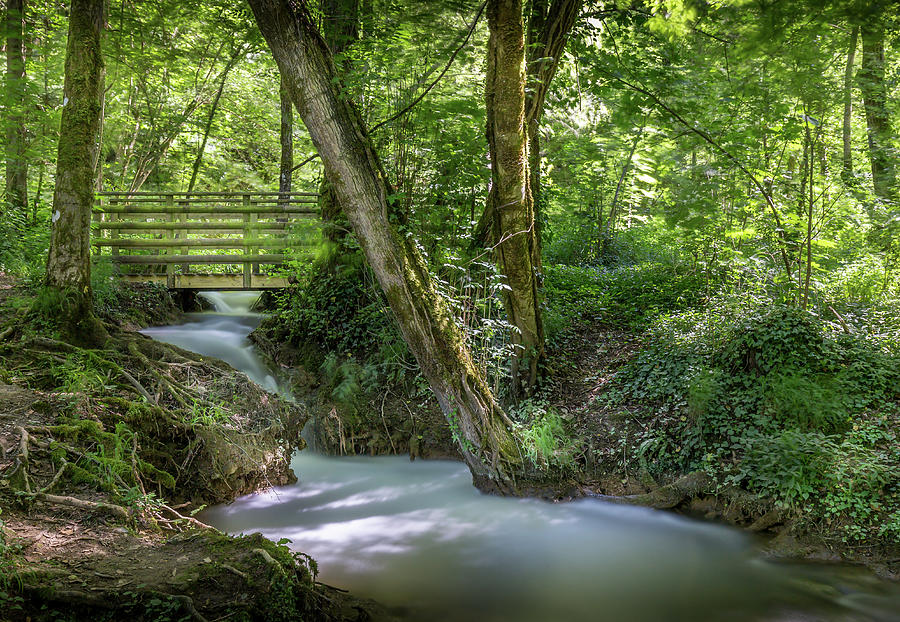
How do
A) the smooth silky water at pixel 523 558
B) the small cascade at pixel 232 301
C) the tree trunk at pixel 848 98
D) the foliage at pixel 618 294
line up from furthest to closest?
the small cascade at pixel 232 301
the foliage at pixel 618 294
the tree trunk at pixel 848 98
the smooth silky water at pixel 523 558

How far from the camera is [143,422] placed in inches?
210

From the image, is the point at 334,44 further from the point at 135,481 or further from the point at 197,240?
the point at 135,481

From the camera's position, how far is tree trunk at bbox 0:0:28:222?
877 centimetres

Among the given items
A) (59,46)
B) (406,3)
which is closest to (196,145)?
(59,46)

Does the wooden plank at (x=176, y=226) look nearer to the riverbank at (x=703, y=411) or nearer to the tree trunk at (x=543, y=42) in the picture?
the riverbank at (x=703, y=411)

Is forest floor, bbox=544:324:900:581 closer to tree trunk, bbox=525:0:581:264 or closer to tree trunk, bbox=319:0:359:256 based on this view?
tree trunk, bbox=525:0:581:264

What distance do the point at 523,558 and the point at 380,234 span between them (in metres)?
3.19

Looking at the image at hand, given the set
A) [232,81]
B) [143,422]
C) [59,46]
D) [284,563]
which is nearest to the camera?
[284,563]

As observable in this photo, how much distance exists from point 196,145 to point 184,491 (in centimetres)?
1241

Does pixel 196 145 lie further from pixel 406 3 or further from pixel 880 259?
pixel 880 259

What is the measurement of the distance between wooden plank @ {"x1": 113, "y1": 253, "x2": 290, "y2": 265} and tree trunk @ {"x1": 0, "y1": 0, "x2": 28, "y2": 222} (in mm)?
1695

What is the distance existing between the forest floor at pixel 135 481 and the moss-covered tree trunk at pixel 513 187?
9.01ft

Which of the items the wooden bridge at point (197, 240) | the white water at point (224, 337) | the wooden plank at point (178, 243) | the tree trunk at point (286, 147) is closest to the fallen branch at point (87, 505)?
the white water at point (224, 337)

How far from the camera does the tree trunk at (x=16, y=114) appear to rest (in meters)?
8.77
